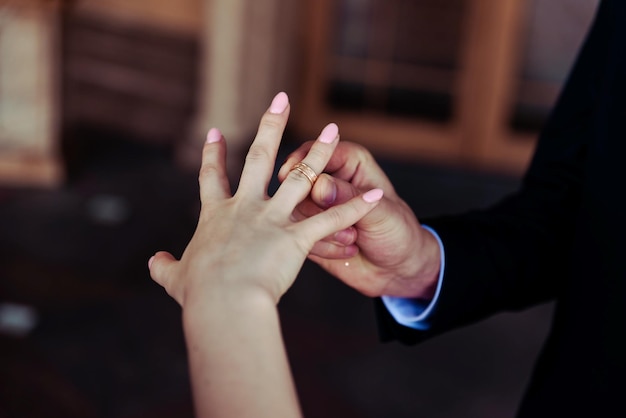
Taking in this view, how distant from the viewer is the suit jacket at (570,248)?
3.70 feet

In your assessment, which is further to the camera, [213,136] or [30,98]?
[30,98]

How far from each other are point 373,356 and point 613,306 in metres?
2.05

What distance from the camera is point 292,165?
0.98m

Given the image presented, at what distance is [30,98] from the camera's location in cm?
460

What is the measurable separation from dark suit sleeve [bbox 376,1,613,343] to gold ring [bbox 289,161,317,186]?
0.35 meters

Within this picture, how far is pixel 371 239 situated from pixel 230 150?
4042mm

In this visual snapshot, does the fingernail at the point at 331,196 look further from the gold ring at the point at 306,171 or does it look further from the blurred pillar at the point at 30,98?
the blurred pillar at the point at 30,98

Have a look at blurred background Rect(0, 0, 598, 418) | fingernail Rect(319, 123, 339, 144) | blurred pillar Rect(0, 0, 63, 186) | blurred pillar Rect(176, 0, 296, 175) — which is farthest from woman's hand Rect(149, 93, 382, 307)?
blurred pillar Rect(176, 0, 296, 175)

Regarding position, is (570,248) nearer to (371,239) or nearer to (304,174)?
(371,239)

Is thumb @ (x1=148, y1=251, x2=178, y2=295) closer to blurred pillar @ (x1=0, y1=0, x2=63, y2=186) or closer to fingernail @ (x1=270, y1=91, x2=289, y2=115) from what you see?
fingernail @ (x1=270, y1=91, x2=289, y2=115)

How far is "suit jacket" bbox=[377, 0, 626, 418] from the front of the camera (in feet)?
3.70

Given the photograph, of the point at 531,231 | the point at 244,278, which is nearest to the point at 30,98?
the point at 531,231

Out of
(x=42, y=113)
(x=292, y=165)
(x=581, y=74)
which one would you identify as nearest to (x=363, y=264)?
(x=292, y=165)

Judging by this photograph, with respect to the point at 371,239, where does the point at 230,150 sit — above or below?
below
